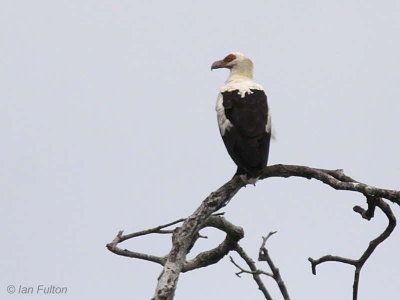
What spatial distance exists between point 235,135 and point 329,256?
2.15m

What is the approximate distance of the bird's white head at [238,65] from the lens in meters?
8.98

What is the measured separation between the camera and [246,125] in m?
7.14

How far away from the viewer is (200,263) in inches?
229

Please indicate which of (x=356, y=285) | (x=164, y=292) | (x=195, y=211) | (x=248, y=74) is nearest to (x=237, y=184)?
(x=195, y=211)

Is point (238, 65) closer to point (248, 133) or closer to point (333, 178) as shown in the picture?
point (248, 133)

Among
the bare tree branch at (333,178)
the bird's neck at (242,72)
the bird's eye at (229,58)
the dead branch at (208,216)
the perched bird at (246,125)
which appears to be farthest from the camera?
the bird's eye at (229,58)

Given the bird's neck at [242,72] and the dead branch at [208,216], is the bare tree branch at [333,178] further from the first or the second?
the bird's neck at [242,72]

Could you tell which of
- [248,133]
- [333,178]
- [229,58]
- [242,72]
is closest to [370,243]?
[333,178]

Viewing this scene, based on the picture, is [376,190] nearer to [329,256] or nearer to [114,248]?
[329,256]

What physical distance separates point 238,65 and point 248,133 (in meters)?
2.14

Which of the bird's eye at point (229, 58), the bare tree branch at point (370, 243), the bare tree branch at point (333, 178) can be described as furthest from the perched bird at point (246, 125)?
the bare tree branch at point (370, 243)

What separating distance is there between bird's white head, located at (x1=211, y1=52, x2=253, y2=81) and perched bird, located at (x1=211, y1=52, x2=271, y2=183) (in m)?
0.71

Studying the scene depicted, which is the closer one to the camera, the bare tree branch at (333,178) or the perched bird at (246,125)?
the bare tree branch at (333,178)

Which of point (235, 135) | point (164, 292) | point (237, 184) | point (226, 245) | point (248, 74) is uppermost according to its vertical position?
point (248, 74)
